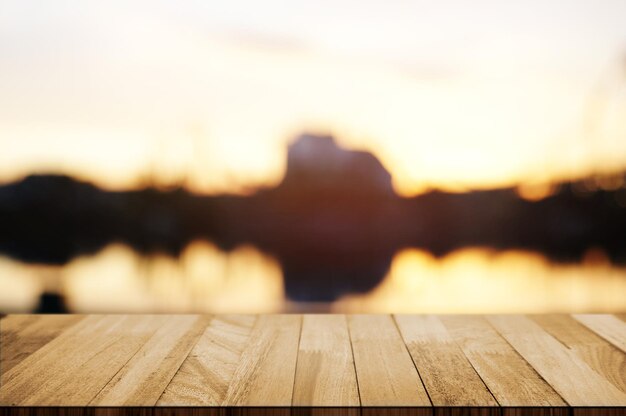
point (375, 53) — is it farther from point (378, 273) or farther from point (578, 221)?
point (578, 221)

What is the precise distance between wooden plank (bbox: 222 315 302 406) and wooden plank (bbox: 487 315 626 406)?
615mm

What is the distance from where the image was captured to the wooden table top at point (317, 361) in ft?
4.59

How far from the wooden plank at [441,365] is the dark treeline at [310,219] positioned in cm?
37

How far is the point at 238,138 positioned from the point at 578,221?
1.30 meters

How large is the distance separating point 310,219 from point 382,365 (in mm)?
819

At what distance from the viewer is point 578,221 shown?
239 cm

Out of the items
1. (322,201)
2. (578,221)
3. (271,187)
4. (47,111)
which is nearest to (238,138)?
(271,187)

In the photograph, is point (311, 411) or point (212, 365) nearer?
point (311, 411)

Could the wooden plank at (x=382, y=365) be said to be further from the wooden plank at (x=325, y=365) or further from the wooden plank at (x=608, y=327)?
the wooden plank at (x=608, y=327)

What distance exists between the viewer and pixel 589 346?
1.79 metres

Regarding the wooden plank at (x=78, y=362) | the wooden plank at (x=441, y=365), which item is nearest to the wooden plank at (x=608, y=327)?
the wooden plank at (x=441, y=365)

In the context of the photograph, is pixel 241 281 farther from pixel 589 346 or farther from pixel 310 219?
pixel 589 346

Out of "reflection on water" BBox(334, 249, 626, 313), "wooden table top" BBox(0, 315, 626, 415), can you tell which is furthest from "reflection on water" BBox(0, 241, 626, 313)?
"wooden table top" BBox(0, 315, 626, 415)

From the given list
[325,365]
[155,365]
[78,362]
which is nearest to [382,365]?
[325,365]
